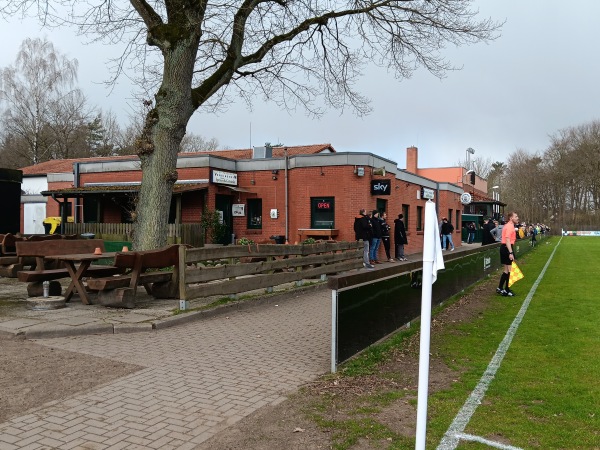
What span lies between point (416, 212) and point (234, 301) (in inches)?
762

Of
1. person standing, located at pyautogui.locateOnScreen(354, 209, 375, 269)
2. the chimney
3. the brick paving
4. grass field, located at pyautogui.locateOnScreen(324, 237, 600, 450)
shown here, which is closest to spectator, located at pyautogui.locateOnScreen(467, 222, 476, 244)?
the chimney

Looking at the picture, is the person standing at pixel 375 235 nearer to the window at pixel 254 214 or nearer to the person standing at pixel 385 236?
the person standing at pixel 385 236

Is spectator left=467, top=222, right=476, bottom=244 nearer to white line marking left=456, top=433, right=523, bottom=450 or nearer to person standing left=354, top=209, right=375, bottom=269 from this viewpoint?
person standing left=354, top=209, right=375, bottom=269

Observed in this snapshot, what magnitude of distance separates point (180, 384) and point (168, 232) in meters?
13.1

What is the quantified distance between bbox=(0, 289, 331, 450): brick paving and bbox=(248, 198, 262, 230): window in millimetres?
13314

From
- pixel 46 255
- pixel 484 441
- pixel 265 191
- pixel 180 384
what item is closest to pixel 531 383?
pixel 484 441

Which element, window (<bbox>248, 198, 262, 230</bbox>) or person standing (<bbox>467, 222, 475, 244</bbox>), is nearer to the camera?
window (<bbox>248, 198, 262, 230</bbox>)

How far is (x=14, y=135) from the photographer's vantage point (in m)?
47.5

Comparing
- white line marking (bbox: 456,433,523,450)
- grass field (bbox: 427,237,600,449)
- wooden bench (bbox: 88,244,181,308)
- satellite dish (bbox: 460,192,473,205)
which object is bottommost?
grass field (bbox: 427,237,600,449)

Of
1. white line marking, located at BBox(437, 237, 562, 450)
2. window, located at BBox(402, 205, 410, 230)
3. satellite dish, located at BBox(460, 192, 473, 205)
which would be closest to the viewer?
white line marking, located at BBox(437, 237, 562, 450)

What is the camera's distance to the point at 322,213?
20.7m

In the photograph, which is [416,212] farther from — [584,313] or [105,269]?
[105,269]

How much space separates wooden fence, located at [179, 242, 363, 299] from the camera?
8414mm

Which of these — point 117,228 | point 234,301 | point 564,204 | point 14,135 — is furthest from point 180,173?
point 564,204
